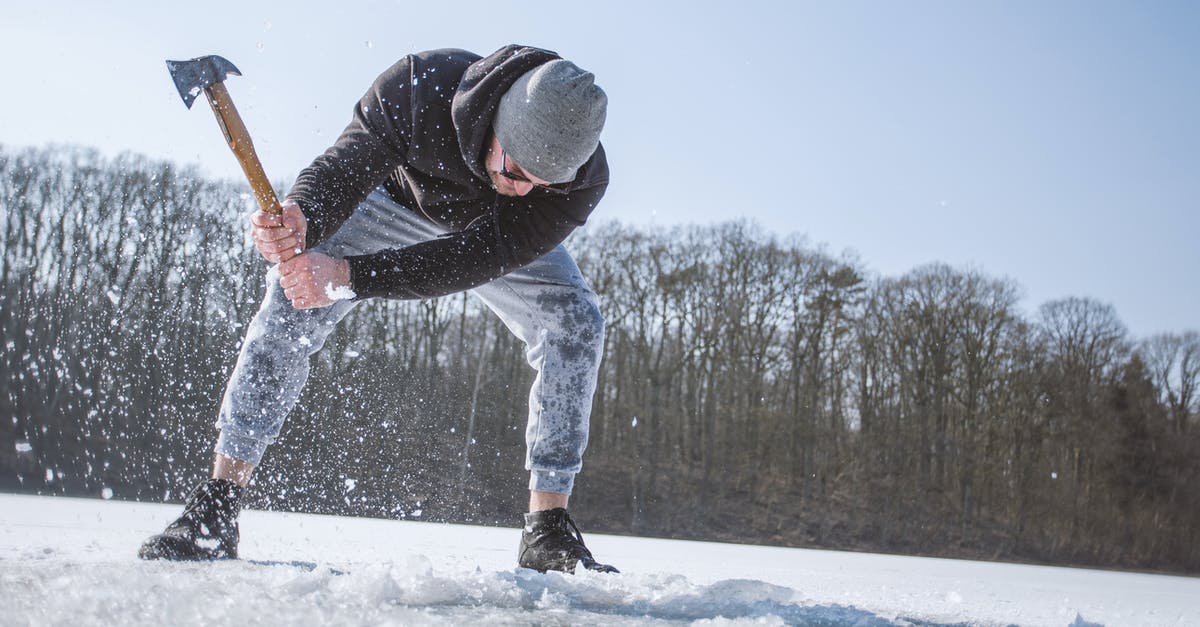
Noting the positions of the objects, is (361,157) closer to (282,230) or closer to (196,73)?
(282,230)

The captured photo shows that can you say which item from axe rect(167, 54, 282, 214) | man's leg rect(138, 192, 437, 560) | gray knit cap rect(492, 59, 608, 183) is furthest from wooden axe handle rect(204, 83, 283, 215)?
gray knit cap rect(492, 59, 608, 183)

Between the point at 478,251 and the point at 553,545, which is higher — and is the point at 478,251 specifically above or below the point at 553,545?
above

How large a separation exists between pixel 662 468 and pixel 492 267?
24413 mm

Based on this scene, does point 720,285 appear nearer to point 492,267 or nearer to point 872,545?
point 872,545

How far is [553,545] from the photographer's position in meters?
2.24

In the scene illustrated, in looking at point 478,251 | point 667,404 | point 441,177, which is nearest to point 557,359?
point 478,251

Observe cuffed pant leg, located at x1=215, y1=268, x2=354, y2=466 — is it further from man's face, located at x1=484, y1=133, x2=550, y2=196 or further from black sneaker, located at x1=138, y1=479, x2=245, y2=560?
man's face, located at x1=484, y1=133, x2=550, y2=196

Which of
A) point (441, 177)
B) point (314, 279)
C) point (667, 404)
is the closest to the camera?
point (314, 279)

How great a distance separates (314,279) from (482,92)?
57cm

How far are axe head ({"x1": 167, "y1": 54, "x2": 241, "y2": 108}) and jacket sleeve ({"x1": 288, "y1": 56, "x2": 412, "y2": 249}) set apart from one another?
31 cm

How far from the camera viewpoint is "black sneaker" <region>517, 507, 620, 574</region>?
215 centimetres

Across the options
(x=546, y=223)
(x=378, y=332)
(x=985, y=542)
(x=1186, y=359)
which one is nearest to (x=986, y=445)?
(x=985, y=542)

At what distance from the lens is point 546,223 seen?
2.21m

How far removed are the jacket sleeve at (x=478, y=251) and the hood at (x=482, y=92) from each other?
6.4 inches
